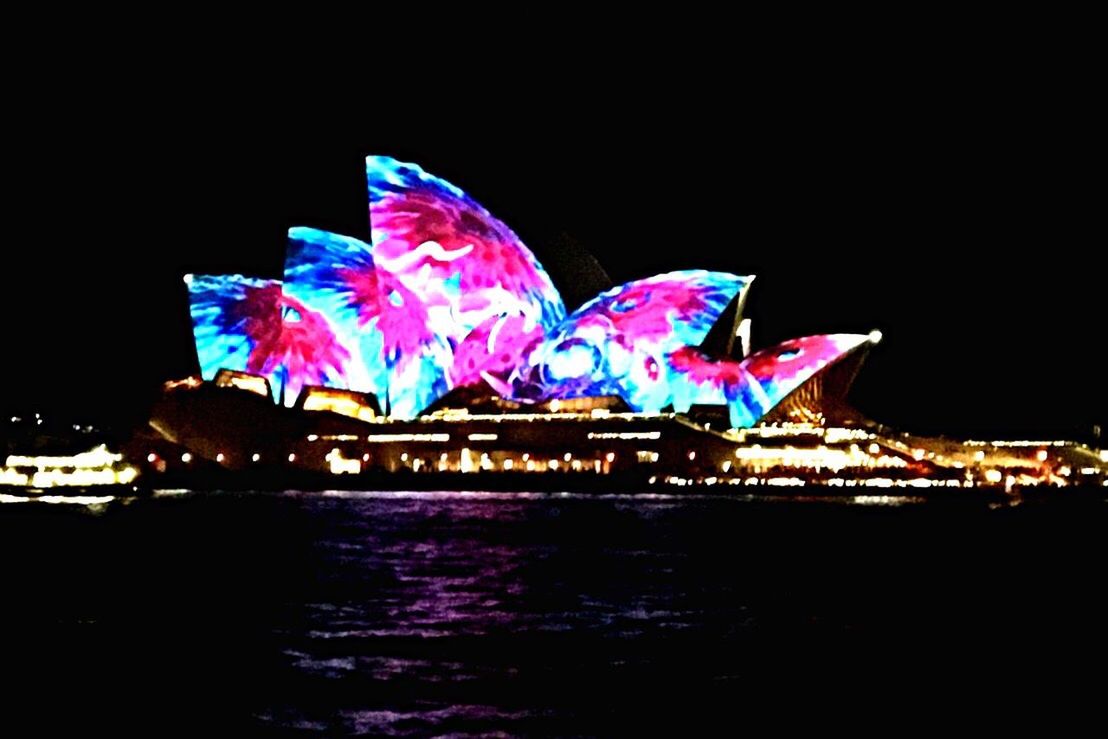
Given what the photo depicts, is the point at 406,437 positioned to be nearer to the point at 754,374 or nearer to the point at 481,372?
the point at 481,372

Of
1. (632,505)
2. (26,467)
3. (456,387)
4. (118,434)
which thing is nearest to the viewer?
(632,505)

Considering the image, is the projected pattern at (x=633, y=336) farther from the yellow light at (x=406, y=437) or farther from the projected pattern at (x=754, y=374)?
the yellow light at (x=406, y=437)

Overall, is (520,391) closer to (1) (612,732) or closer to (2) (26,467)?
(2) (26,467)

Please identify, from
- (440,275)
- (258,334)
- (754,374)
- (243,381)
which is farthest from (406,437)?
(754,374)

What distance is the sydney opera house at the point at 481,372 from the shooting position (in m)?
53.3

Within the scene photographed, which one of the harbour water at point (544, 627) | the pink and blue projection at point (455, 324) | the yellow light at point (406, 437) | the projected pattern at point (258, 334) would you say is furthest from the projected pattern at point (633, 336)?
the harbour water at point (544, 627)

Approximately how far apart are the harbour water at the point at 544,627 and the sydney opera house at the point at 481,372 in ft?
58.4

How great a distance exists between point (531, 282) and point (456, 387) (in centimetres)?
466

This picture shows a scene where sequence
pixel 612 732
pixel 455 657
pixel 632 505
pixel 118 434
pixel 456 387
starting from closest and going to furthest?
pixel 612 732
pixel 455 657
pixel 632 505
pixel 456 387
pixel 118 434

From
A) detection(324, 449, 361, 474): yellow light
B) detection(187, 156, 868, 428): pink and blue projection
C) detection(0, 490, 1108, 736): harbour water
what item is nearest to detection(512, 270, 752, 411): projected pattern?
detection(187, 156, 868, 428): pink and blue projection

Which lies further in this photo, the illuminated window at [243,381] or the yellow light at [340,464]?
the yellow light at [340,464]

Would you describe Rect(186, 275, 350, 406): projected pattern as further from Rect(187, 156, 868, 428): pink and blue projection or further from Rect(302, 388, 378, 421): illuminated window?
Rect(302, 388, 378, 421): illuminated window

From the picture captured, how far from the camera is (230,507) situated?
4781 centimetres

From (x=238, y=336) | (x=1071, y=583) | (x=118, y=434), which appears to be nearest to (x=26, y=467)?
(x=238, y=336)
